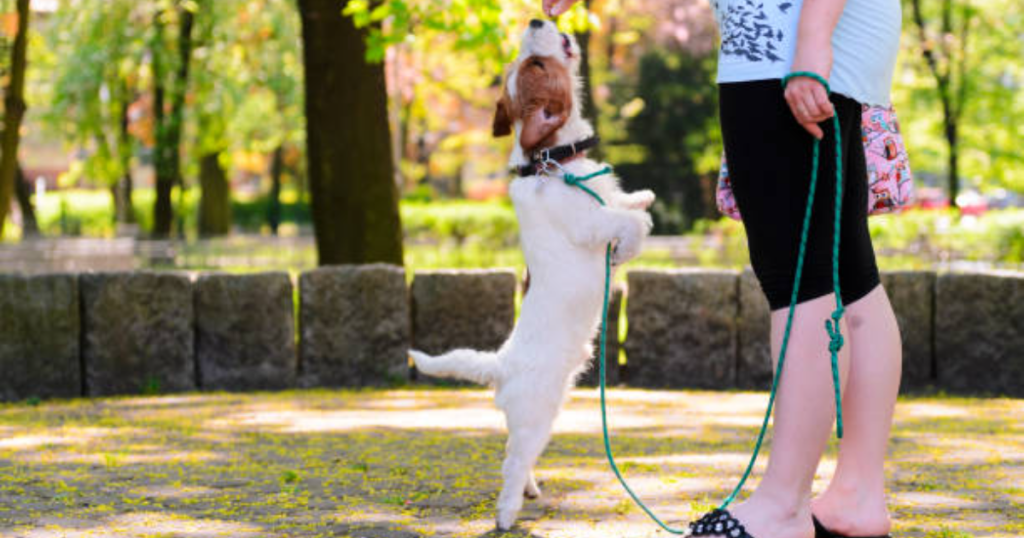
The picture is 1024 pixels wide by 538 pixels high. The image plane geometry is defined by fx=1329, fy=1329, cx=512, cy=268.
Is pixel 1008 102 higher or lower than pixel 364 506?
higher

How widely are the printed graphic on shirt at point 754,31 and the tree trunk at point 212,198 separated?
25417mm

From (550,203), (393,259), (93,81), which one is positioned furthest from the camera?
(93,81)

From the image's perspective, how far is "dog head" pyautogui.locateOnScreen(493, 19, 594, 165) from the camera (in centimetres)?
403

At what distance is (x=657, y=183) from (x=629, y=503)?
25.9 m

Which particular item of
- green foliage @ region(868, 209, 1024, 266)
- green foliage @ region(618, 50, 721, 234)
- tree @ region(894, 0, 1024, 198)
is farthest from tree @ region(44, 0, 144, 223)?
tree @ region(894, 0, 1024, 198)

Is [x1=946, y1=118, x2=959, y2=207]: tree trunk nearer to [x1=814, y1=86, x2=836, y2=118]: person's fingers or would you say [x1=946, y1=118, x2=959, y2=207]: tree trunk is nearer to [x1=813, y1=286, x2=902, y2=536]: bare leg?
[x1=813, y1=286, x2=902, y2=536]: bare leg

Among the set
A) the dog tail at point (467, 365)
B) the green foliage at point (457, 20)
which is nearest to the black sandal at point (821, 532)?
the dog tail at point (467, 365)

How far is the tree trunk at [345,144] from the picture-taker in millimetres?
8594

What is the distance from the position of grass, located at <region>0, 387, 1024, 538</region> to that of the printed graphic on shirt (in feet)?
4.45

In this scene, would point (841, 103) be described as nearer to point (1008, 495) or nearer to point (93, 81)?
point (1008, 495)

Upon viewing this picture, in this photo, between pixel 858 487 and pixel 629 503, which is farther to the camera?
pixel 629 503

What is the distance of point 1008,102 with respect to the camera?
25.7 meters

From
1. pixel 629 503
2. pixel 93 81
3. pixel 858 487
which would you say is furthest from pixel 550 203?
pixel 93 81

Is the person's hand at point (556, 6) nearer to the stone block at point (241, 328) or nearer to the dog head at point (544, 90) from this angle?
the dog head at point (544, 90)
